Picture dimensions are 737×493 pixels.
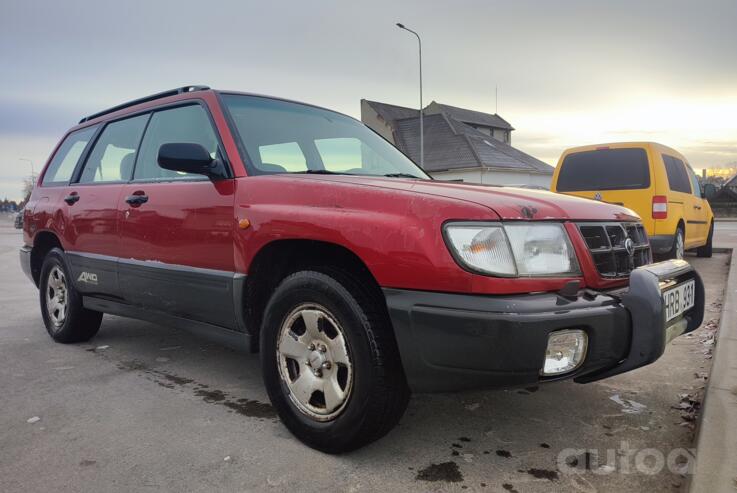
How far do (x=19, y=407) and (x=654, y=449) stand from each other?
326 cm

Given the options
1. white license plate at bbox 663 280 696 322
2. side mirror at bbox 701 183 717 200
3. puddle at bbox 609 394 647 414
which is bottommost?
puddle at bbox 609 394 647 414

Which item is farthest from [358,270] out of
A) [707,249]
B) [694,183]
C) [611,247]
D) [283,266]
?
[707,249]

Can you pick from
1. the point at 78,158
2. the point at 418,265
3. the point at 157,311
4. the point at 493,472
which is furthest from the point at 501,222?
the point at 78,158

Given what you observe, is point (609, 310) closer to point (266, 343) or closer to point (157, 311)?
point (266, 343)

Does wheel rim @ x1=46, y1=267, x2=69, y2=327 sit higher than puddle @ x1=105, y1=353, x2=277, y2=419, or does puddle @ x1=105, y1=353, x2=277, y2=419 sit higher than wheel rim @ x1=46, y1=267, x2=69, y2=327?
wheel rim @ x1=46, y1=267, x2=69, y2=327

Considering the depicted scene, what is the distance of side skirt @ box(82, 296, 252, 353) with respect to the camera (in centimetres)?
295

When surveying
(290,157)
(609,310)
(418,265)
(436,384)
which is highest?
(290,157)

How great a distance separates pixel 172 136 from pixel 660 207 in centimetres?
646

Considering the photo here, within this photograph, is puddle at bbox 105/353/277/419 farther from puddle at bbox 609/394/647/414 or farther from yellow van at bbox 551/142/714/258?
yellow van at bbox 551/142/714/258

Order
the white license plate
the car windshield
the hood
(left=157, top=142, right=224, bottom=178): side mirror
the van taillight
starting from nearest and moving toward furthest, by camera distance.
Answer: the hood, the white license plate, (left=157, top=142, right=224, bottom=178): side mirror, the car windshield, the van taillight

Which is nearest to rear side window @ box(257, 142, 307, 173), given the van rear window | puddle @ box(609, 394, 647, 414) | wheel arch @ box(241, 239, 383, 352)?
wheel arch @ box(241, 239, 383, 352)

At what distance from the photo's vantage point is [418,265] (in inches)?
85.7

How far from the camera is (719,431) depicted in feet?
8.02

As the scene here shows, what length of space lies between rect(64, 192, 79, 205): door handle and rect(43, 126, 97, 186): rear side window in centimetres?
29
